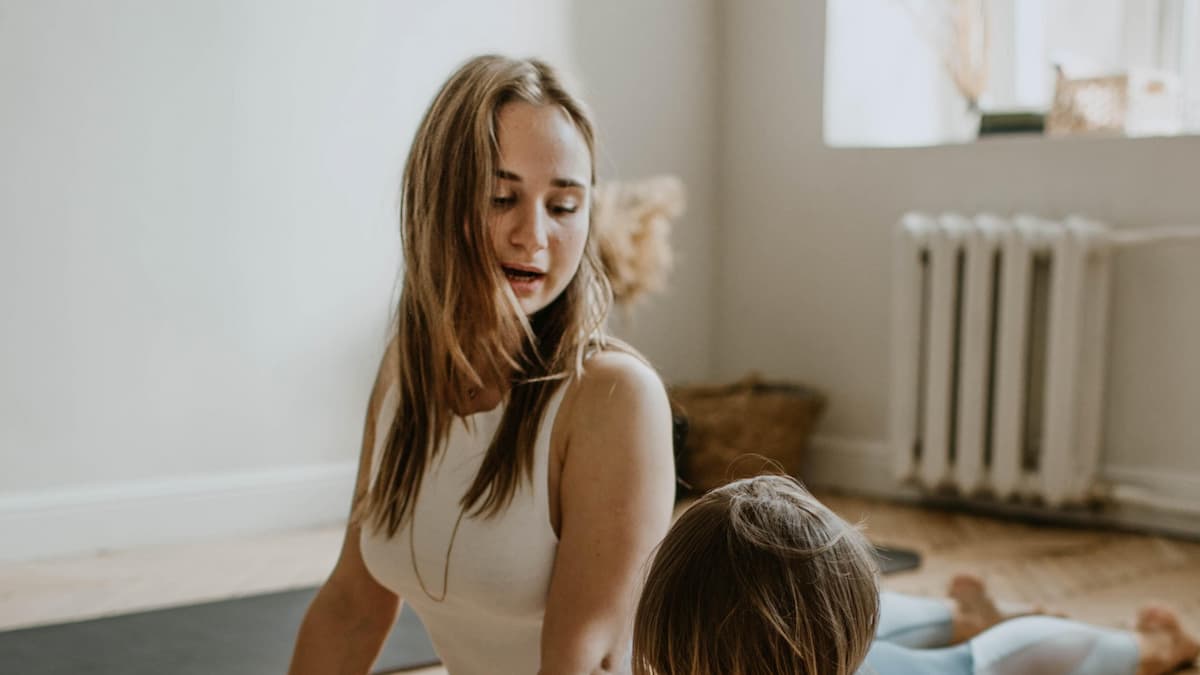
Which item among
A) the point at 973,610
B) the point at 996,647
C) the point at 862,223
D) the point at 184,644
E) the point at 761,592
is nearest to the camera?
the point at 761,592

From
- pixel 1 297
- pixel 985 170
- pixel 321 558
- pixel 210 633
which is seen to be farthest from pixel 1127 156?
pixel 1 297

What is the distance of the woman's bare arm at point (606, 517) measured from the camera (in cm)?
105

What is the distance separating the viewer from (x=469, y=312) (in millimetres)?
1128

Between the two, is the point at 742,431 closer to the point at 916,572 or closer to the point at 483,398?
the point at 916,572

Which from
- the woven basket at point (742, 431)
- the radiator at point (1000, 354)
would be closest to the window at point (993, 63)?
the radiator at point (1000, 354)

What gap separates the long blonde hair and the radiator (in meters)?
1.85

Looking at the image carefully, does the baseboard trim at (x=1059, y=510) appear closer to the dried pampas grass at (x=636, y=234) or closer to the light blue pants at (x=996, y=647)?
the dried pampas grass at (x=636, y=234)

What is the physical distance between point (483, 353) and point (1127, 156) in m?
2.13

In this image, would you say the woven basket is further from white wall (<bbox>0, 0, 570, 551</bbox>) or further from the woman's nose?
the woman's nose

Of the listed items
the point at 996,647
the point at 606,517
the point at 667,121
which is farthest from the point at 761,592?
the point at 667,121

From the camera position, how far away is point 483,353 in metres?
1.15

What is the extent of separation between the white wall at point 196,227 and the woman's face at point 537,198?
1789 mm

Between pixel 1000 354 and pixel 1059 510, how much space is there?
43 cm

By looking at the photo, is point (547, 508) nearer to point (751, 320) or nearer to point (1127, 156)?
point (1127, 156)
